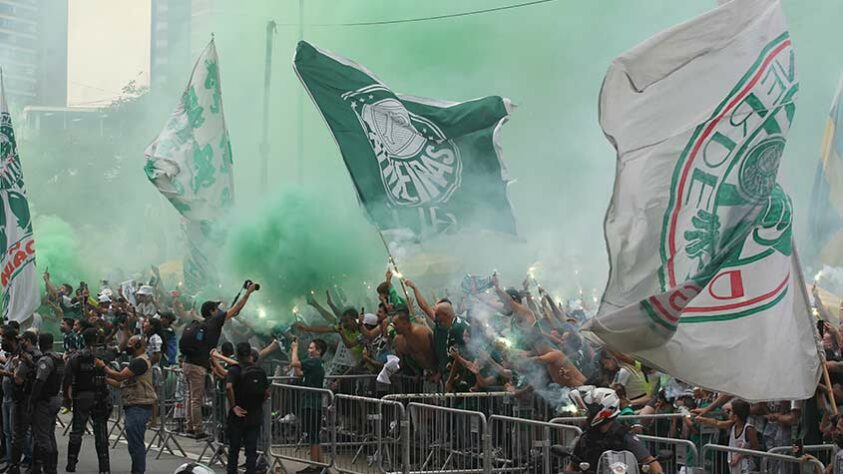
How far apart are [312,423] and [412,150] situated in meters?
3.06

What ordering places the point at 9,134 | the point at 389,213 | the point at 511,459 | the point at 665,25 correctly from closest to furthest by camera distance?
the point at 511,459 < the point at 389,213 < the point at 9,134 < the point at 665,25

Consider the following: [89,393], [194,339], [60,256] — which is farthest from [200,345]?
[60,256]

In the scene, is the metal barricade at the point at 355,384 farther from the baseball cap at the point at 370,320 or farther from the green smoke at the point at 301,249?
the green smoke at the point at 301,249

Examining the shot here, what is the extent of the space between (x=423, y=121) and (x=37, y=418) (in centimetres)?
485

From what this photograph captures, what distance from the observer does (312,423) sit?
12.6m

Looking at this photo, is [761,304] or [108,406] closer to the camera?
[761,304]

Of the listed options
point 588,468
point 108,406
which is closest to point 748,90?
point 588,468

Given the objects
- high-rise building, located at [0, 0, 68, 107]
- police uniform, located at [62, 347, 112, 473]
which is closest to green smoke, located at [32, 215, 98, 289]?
high-rise building, located at [0, 0, 68, 107]

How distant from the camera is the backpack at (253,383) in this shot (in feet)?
38.7

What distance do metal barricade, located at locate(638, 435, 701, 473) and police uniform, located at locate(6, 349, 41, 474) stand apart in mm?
6240

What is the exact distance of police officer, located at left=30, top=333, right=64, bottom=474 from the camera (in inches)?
491

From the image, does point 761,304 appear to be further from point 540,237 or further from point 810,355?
point 540,237

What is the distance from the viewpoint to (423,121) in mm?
14125

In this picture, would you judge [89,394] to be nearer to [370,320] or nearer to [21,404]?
[21,404]
